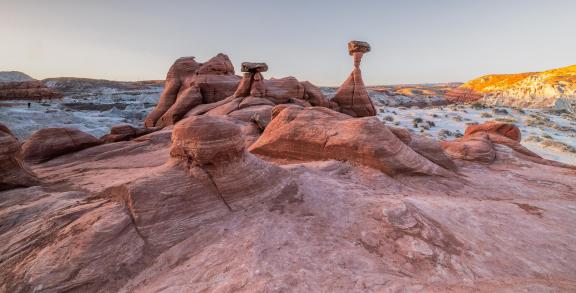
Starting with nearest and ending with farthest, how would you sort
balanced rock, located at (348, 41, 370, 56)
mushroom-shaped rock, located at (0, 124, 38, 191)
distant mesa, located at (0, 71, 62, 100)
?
mushroom-shaped rock, located at (0, 124, 38, 191) → balanced rock, located at (348, 41, 370, 56) → distant mesa, located at (0, 71, 62, 100)

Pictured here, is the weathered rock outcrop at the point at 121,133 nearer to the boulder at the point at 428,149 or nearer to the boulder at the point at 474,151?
the boulder at the point at 428,149

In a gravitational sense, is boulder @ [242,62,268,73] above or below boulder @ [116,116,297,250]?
above

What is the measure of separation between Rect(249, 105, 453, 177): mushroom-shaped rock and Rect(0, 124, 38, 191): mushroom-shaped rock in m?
5.84

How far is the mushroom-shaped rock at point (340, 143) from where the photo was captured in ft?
24.3

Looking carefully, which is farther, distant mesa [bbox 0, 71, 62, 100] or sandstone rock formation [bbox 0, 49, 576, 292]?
distant mesa [bbox 0, 71, 62, 100]

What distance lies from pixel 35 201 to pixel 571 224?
34.3ft

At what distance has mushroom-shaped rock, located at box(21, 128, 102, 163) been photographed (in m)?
9.83

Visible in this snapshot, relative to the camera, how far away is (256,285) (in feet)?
10.0

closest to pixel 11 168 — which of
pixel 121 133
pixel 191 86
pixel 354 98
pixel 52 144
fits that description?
pixel 52 144

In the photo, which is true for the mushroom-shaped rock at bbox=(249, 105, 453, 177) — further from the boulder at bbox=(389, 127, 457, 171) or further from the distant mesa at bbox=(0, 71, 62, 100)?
the distant mesa at bbox=(0, 71, 62, 100)

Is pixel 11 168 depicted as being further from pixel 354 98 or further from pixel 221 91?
pixel 354 98

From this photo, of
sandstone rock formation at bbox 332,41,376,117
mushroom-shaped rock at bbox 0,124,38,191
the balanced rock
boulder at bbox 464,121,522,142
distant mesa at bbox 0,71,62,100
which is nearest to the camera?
mushroom-shaped rock at bbox 0,124,38,191

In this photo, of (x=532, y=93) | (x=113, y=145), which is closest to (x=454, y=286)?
(x=113, y=145)

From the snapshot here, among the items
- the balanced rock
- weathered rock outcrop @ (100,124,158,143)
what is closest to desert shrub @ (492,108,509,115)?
the balanced rock
